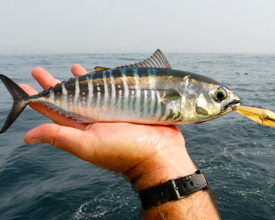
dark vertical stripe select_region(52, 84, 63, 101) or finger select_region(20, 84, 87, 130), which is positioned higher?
dark vertical stripe select_region(52, 84, 63, 101)

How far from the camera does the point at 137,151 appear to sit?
3.38 m

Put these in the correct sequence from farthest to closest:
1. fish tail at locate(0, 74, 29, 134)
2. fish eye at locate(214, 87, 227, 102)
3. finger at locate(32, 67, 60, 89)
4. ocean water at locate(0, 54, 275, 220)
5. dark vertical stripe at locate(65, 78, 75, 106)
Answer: ocean water at locate(0, 54, 275, 220) < finger at locate(32, 67, 60, 89) < dark vertical stripe at locate(65, 78, 75, 106) < fish tail at locate(0, 74, 29, 134) < fish eye at locate(214, 87, 227, 102)

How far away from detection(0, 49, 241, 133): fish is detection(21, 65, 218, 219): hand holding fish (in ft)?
0.77

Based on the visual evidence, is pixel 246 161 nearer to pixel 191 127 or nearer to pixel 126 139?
pixel 191 127

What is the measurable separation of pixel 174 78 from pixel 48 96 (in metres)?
2.19

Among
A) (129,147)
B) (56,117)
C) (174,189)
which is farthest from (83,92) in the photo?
(174,189)

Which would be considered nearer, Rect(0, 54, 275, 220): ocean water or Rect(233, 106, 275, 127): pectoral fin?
Rect(233, 106, 275, 127): pectoral fin

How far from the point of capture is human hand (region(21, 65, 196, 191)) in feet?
10.5

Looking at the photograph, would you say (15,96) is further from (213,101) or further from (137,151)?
(213,101)

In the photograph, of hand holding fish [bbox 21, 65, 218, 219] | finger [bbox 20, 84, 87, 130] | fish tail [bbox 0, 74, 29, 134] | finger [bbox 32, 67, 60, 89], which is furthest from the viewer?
finger [bbox 32, 67, 60, 89]

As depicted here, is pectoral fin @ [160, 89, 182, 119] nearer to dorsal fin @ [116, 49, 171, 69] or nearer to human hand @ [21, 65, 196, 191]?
human hand @ [21, 65, 196, 191]

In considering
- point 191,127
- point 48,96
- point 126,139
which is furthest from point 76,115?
point 191,127

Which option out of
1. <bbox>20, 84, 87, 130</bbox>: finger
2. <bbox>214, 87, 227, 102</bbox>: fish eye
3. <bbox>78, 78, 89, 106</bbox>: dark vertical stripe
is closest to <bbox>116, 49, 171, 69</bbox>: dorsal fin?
<bbox>78, 78, 89, 106</bbox>: dark vertical stripe

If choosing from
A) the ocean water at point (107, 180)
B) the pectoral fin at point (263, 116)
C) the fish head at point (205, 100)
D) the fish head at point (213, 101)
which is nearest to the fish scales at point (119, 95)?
the fish head at point (205, 100)
